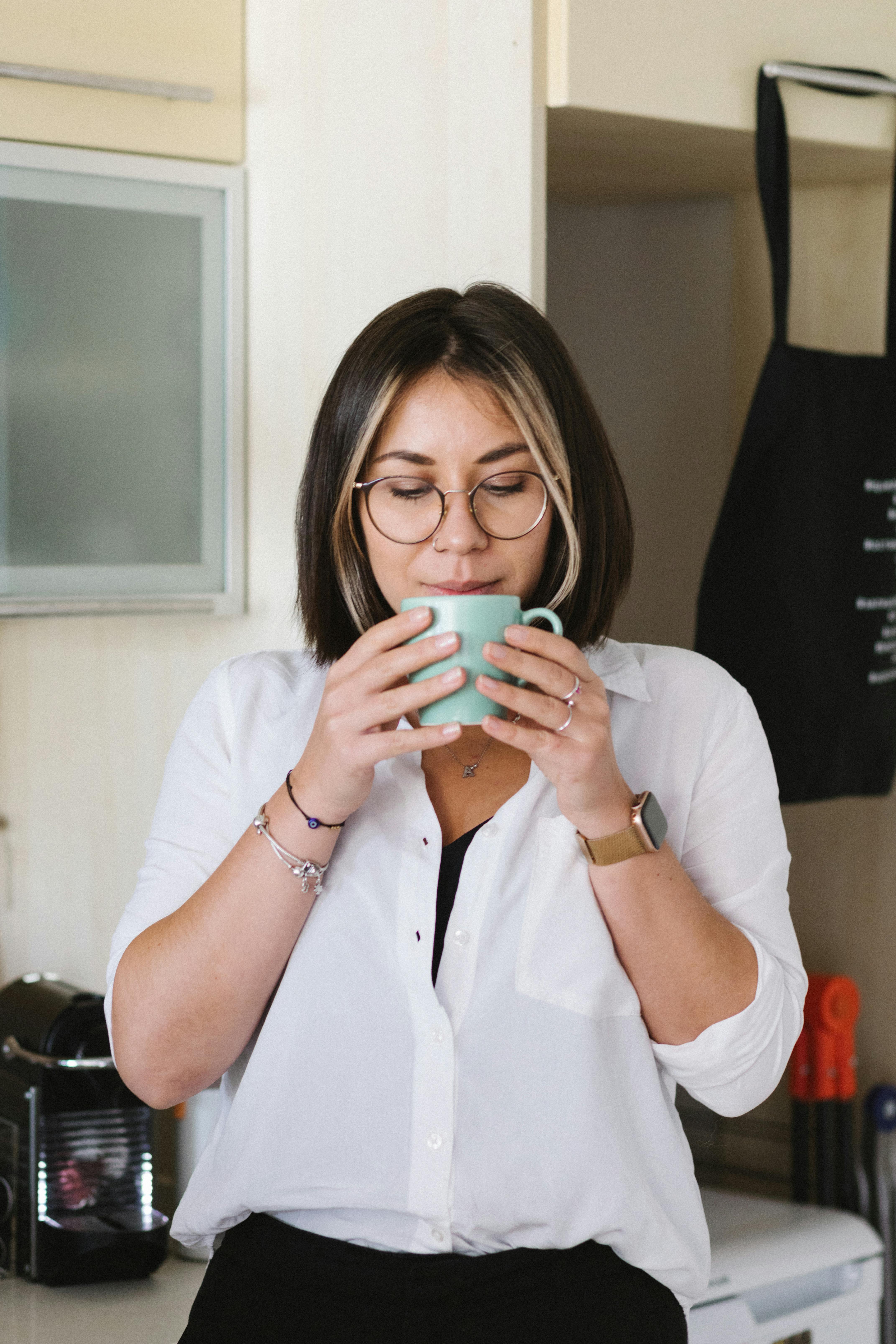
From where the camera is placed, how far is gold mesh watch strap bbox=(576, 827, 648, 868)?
968mm

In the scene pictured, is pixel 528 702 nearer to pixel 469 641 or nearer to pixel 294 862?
pixel 469 641

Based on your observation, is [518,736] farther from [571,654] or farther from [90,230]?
[90,230]

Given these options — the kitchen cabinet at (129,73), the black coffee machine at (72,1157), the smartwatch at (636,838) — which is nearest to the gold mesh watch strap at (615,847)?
the smartwatch at (636,838)

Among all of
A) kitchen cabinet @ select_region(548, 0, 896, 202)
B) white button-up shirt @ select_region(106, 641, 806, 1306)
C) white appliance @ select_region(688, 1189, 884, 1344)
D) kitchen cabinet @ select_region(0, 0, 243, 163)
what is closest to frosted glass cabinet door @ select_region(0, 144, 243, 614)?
kitchen cabinet @ select_region(0, 0, 243, 163)

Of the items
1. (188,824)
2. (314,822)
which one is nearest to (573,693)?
(314,822)

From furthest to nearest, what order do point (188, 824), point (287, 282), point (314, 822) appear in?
point (287, 282), point (188, 824), point (314, 822)

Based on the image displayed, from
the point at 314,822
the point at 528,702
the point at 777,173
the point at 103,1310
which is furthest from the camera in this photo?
the point at 777,173

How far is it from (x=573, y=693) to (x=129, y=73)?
1077mm

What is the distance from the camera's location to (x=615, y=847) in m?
0.97

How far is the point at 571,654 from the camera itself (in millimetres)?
908

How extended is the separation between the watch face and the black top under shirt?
0.15 meters

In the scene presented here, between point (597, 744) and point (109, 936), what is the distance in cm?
109

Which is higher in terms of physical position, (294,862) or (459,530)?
(459,530)

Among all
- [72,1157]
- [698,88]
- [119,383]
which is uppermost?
[698,88]
